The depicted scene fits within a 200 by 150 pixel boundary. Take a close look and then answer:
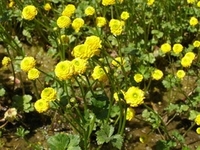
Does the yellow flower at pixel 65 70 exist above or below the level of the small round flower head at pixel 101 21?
above

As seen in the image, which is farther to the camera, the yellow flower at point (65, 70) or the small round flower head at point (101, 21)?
the small round flower head at point (101, 21)

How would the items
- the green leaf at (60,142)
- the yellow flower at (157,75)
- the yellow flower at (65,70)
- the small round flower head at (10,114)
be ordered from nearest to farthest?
the yellow flower at (65,70) < the green leaf at (60,142) < the small round flower head at (10,114) < the yellow flower at (157,75)

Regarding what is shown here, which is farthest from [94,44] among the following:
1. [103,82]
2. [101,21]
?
[101,21]

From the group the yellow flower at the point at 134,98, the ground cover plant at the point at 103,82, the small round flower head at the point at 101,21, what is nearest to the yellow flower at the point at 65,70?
the ground cover plant at the point at 103,82

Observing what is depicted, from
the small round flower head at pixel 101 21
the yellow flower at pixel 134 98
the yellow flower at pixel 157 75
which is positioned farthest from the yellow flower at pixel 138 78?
the yellow flower at pixel 134 98

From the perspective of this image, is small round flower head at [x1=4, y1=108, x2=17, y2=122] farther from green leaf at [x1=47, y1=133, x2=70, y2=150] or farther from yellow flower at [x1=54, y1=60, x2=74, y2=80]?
yellow flower at [x1=54, y1=60, x2=74, y2=80]

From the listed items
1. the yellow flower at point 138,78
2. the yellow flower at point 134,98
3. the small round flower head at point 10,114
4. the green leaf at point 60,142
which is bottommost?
the small round flower head at point 10,114

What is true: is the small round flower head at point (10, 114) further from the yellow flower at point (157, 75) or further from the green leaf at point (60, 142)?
the yellow flower at point (157, 75)

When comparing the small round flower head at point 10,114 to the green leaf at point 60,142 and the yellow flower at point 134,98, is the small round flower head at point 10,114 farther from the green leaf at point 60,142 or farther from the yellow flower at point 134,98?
the yellow flower at point 134,98

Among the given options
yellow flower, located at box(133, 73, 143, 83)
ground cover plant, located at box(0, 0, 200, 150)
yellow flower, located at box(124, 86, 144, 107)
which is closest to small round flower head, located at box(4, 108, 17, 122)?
ground cover plant, located at box(0, 0, 200, 150)

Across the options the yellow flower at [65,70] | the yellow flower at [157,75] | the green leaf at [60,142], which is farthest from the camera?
the yellow flower at [157,75]
